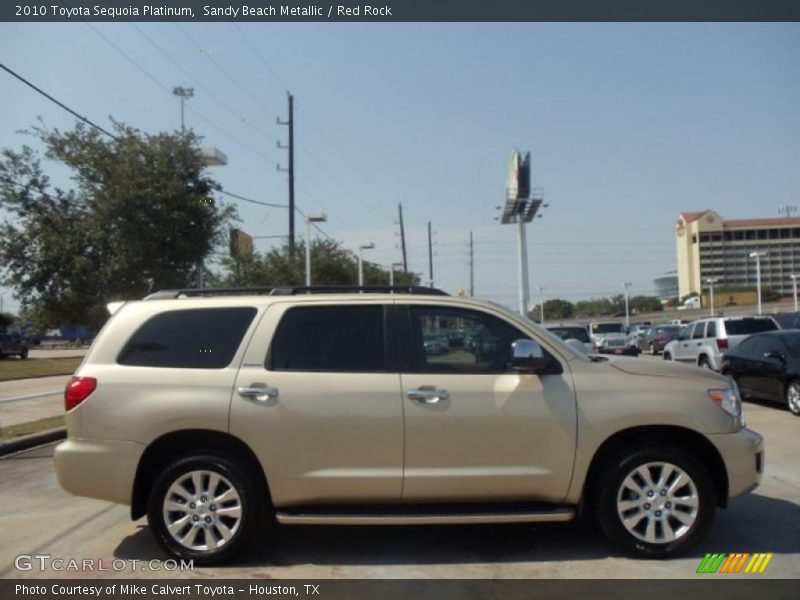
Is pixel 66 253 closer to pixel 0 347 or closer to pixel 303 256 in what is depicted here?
pixel 303 256

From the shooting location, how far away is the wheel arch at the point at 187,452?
520 cm

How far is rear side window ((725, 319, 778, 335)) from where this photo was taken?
19250mm

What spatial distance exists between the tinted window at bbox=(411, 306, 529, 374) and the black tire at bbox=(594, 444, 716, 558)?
43.1 inches

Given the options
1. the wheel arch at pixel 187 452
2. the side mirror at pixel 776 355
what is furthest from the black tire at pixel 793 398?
the wheel arch at pixel 187 452

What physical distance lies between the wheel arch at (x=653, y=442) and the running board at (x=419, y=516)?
0.91 feet

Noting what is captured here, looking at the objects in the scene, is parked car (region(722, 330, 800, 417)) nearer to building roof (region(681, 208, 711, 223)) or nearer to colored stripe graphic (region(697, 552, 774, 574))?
colored stripe graphic (region(697, 552, 774, 574))

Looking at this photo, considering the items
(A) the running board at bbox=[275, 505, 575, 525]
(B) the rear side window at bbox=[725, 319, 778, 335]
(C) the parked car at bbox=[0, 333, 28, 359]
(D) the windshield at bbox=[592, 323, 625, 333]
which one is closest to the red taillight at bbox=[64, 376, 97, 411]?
(A) the running board at bbox=[275, 505, 575, 525]

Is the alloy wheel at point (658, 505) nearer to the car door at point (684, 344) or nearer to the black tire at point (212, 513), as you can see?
the black tire at point (212, 513)

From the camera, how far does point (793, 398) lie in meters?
11.8

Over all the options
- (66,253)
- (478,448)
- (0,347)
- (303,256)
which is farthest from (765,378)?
(0,347)

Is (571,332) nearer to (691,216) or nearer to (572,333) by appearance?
(572,333)

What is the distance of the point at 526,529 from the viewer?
5828 millimetres

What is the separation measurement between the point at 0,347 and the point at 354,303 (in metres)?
36.4

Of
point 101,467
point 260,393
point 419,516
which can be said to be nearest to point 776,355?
point 419,516
